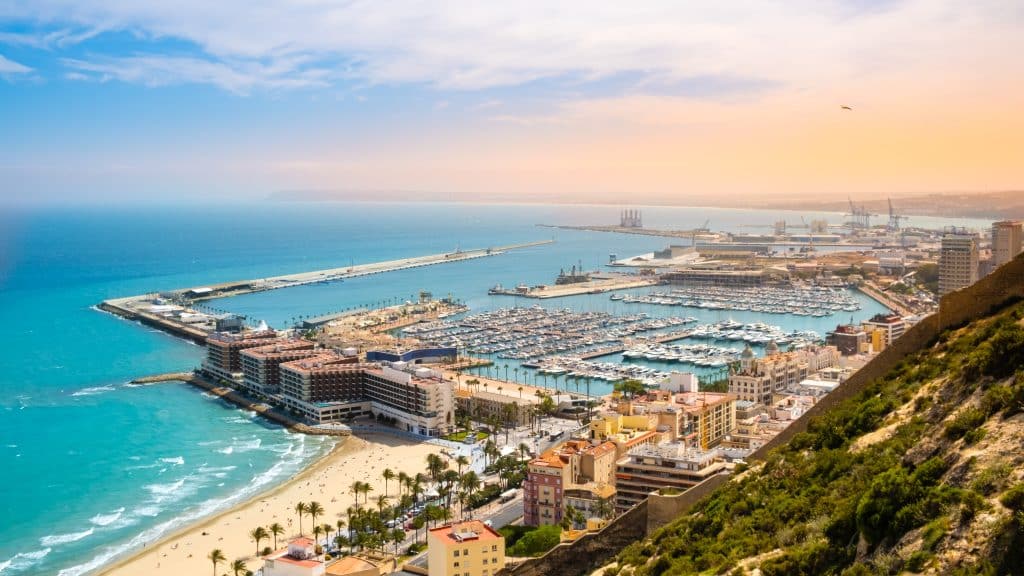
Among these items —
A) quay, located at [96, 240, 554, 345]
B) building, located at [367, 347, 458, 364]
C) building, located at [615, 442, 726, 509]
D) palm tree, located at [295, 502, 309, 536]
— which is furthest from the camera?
quay, located at [96, 240, 554, 345]

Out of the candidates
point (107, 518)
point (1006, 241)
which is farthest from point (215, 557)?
point (1006, 241)

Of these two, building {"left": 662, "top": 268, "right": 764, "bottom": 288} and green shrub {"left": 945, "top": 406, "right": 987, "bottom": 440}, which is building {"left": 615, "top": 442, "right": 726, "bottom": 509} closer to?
green shrub {"left": 945, "top": 406, "right": 987, "bottom": 440}

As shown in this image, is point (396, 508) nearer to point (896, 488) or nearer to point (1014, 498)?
point (896, 488)

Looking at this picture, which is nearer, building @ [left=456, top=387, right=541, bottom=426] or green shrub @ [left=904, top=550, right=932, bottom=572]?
green shrub @ [left=904, top=550, right=932, bottom=572]

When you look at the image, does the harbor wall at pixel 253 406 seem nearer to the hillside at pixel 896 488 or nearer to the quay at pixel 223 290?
the quay at pixel 223 290

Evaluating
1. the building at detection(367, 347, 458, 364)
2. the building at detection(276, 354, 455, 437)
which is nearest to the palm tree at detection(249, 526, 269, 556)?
the building at detection(276, 354, 455, 437)

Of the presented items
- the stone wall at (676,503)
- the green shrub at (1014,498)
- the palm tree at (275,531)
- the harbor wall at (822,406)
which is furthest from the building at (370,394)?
the green shrub at (1014,498)

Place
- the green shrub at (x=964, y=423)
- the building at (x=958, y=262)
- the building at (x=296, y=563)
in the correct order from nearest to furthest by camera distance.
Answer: the green shrub at (x=964, y=423) → the building at (x=296, y=563) → the building at (x=958, y=262)
